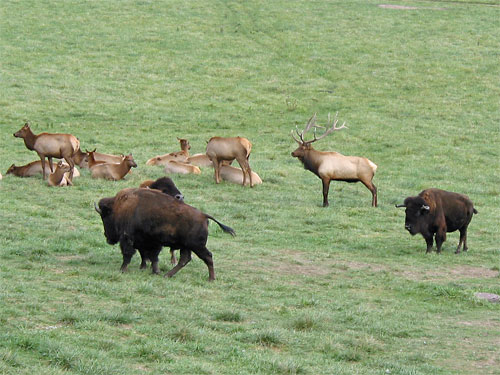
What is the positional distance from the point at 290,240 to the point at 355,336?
6.58 meters

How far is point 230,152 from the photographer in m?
23.0

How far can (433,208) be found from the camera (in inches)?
695

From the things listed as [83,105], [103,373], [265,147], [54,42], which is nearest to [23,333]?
[103,373]

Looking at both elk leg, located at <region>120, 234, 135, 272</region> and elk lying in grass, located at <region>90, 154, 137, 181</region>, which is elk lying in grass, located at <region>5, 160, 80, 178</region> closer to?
elk lying in grass, located at <region>90, 154, 137, 181</region>

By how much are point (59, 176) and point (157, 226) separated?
27.6 feet

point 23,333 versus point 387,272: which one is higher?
point 23,333

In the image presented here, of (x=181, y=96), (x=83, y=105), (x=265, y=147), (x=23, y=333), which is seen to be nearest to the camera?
(x=23, y=333)

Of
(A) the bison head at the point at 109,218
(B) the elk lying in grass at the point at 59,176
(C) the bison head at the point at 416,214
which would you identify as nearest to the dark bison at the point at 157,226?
(A) the bison head at the point at 109,218

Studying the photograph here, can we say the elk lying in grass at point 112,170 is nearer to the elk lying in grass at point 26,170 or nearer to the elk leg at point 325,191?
the elk lying in grass at point 26,170

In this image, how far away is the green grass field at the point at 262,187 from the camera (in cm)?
1065

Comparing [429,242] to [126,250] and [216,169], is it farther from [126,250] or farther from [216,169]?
[216,169]

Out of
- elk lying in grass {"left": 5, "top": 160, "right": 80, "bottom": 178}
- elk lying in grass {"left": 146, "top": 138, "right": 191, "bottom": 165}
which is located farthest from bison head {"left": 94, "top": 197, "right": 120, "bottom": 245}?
elk lying in grass {"left": 146, "top": 138, "right": 191, "bottom": 165}

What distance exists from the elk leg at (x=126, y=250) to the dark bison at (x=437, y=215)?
20.7ft

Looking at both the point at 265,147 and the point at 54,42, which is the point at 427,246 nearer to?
the point at 265,147
